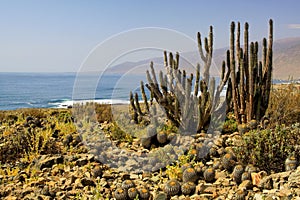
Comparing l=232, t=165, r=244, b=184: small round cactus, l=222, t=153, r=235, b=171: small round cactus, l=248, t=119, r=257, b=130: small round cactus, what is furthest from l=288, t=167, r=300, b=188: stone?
l=248, t=119, r=257, b=130: small round cactus

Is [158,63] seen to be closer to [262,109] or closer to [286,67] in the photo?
[262,109]

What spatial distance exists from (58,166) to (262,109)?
3801 mm

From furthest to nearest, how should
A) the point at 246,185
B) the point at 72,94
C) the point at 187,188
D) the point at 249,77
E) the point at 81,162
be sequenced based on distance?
the point at 72,94
the point at 249,77
the point at 81,162
the point at 187,188
the point at 246,185

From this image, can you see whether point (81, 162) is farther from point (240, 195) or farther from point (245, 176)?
point (240, 195)

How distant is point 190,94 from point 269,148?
83.3 inches

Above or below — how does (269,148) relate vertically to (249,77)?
below

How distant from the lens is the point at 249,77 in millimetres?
6164

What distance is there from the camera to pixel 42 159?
5.57 m

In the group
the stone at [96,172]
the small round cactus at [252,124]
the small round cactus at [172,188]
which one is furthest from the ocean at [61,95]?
the small round cactus at [172,188]

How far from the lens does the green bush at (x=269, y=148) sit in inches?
173

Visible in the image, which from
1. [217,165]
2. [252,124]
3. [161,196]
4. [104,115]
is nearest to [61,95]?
[104,115]

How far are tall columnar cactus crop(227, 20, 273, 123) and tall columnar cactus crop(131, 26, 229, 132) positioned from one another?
11.2 inches

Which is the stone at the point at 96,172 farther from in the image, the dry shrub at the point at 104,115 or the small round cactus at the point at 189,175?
the dry shrub at the point at 104,115

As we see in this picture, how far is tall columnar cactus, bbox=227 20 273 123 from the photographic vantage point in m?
6.17
